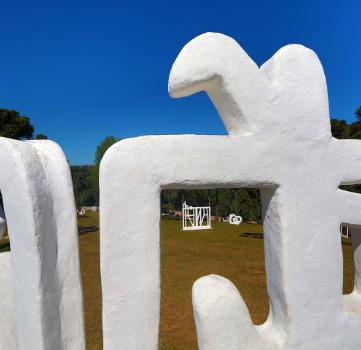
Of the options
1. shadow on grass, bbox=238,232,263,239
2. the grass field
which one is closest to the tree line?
shadow on grass, bbox=238,232,263,239

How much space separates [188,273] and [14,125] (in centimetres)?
1015

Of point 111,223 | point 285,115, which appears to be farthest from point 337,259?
point 111,223

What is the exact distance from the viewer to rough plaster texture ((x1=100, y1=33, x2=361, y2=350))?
2.17 meters

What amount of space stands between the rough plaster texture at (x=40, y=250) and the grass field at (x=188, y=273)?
10.9 ft

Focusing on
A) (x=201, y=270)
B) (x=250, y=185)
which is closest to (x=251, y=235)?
(x=201, y=270)

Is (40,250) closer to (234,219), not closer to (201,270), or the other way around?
(201,270)

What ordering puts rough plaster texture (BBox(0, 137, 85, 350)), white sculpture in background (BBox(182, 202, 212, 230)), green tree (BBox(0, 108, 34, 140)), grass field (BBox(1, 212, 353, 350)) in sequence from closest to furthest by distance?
rough plaster texture (BBox(0, 137, 85, 350)) → grass field (BBox(1, 212, 353, 350)) → green tree (BBox(0, 108, 34, 140)) → white sculpture in background (BBox(182, 202, 212, 230))

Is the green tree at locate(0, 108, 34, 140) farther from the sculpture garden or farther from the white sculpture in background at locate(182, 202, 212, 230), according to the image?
the sculpture garden

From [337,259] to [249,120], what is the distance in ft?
4.89

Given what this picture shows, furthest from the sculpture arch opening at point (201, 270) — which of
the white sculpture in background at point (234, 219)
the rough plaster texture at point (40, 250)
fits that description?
the rough plaster texture at point (40, 250)

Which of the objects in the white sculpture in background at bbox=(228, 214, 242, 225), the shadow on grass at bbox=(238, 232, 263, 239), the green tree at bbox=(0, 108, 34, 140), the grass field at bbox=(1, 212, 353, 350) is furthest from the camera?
the white sculpture in background at bbox=(228, 214, 242, 225)

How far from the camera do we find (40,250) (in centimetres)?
212

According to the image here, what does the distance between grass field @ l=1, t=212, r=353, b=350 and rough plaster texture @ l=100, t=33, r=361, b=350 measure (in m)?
3.41

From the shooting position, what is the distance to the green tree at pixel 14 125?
12.4 m
